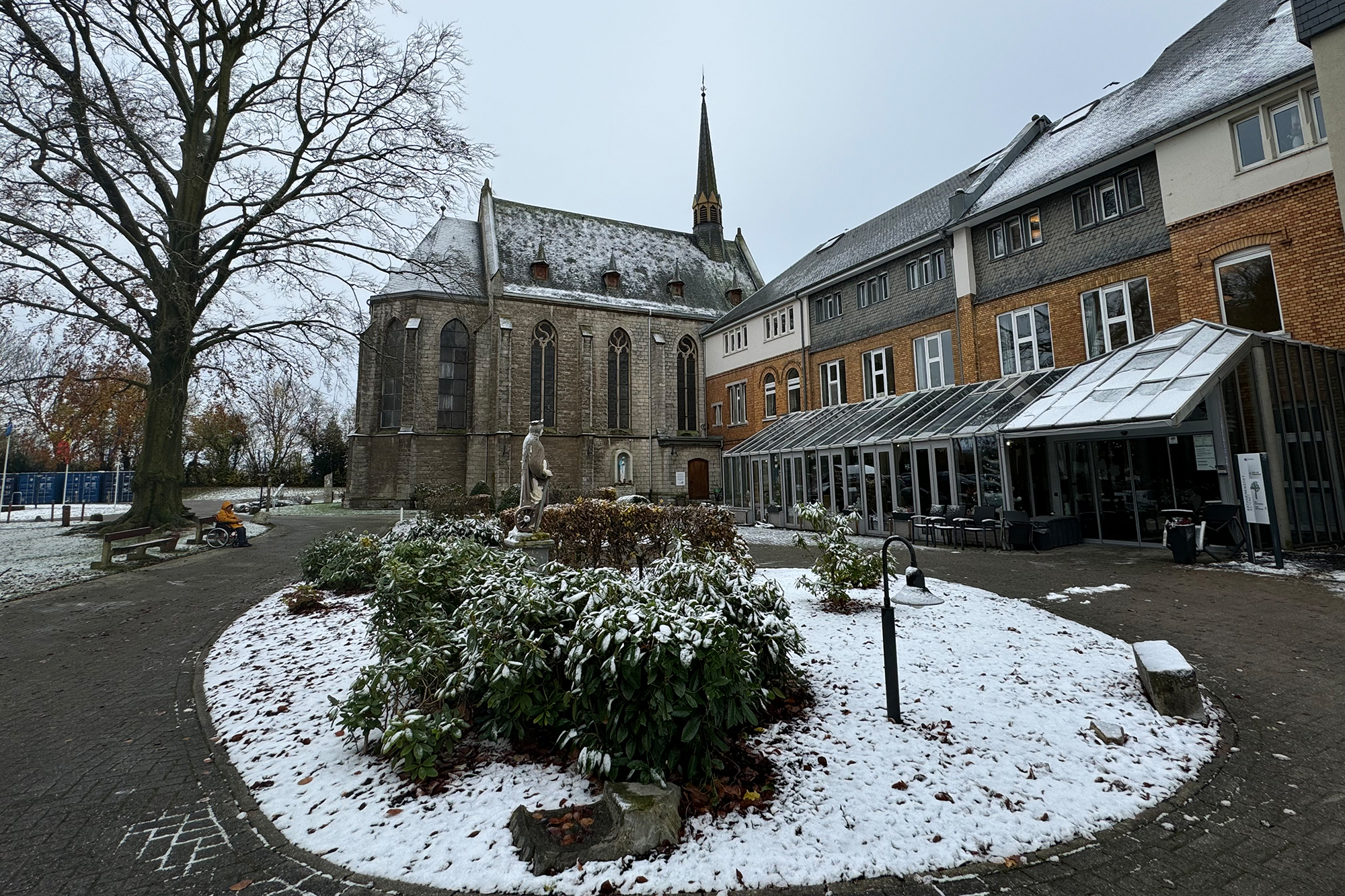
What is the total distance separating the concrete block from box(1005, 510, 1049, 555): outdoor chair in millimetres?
8510

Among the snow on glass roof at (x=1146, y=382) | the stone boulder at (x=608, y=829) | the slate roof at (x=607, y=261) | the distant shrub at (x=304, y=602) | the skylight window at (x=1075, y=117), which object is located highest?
the slate roof at (x=607, y=261)

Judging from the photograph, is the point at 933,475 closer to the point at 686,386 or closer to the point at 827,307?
the point at 827,307

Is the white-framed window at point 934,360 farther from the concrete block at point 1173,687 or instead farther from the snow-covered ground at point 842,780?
the concrete block at point 1173,687

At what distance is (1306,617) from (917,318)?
13230 millimetres

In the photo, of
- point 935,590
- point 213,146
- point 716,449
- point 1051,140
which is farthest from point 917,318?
point 213,146

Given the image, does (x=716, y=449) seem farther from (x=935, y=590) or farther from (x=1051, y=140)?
(x=935, y=590)

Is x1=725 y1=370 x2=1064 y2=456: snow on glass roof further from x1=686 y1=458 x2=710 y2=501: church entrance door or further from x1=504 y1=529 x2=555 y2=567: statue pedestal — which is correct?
x1=504 y1=529 x2=555 y2=567: statue pedestal

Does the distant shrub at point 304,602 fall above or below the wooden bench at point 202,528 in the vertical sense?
below

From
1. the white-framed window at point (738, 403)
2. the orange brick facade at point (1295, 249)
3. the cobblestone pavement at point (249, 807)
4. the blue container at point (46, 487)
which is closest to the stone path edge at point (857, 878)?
the cobblestone pavement at point (249, 807)

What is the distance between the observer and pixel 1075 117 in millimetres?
16953

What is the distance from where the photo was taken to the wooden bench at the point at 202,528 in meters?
14.3

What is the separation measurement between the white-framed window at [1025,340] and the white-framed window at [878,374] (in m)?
3.83

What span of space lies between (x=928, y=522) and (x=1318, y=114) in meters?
10.3

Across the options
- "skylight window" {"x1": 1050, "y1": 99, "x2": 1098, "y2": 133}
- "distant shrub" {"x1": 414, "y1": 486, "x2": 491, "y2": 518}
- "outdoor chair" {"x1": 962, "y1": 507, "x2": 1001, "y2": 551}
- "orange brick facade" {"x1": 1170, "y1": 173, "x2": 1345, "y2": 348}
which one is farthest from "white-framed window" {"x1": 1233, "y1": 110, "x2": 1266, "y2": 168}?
"distant shrub" {"x1": 414, "y1": 486, "x2": 491, "y2": 518}
